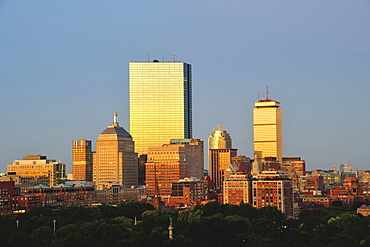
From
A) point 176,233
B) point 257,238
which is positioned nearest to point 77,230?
point 176,233

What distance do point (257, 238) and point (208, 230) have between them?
13805mm

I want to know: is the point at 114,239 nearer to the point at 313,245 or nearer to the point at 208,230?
the point at 208,230

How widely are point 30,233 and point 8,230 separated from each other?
11.2m

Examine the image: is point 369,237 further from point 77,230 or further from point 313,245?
point 77,230

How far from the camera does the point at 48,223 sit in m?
184

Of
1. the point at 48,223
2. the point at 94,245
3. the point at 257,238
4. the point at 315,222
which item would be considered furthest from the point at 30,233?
the point at 315,222

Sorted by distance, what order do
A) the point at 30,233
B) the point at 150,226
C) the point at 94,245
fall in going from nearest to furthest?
the point at 94,245 → the point at 30,233 → the point at 150,226

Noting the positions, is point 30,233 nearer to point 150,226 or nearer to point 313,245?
point 150,226

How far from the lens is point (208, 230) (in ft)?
554

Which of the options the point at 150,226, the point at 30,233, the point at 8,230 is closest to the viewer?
the point at 8,230

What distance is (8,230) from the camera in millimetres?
165000

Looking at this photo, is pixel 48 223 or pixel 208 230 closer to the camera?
pixel 208 230

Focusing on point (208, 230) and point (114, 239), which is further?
point (208, 230)

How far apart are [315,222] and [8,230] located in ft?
222
